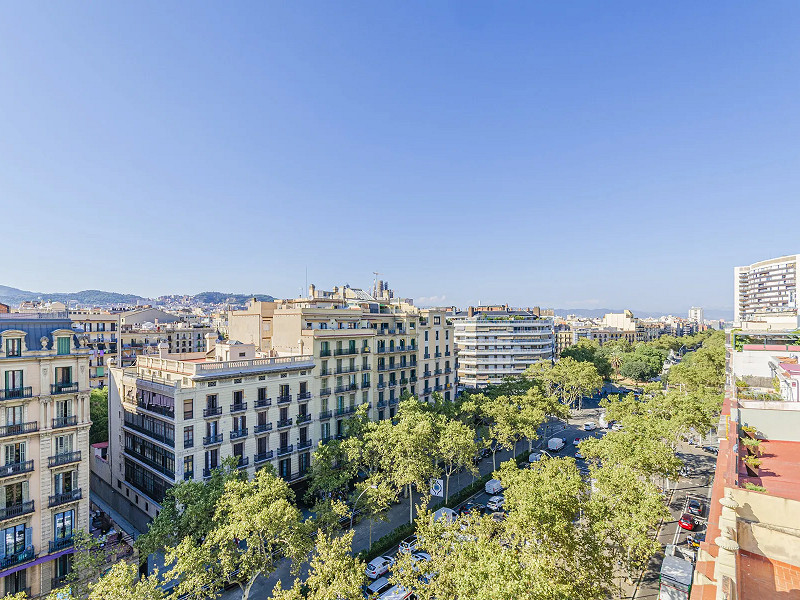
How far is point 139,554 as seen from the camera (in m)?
31.6

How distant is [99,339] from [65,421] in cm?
5691

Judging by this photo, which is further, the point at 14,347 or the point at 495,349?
the point at 495,349

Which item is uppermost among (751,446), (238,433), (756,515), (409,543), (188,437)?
(756,515)

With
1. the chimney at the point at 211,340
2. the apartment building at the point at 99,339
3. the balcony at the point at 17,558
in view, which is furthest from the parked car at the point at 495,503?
the apartment building at the point at 99,339

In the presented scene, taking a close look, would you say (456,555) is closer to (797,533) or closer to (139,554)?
(797,533)

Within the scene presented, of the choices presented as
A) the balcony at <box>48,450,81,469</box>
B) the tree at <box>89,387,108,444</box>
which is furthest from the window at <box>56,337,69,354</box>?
the tree at <box>89,387,108,444</box>

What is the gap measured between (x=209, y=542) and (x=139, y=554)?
1079cm

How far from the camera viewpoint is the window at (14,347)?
29.7m

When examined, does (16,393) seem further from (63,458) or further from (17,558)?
(17,558)

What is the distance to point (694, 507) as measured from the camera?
42812 mm

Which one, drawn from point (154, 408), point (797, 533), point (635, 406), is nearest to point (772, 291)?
point (635, 406)

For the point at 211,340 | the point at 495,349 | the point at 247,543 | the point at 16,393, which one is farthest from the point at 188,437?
the point at 495,349

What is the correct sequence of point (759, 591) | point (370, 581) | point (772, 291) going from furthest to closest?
point (772, 291) → point (370, 581) → point (759, 591)

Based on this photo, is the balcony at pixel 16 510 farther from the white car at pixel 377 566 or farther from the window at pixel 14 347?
the white car at pixel 377 566
